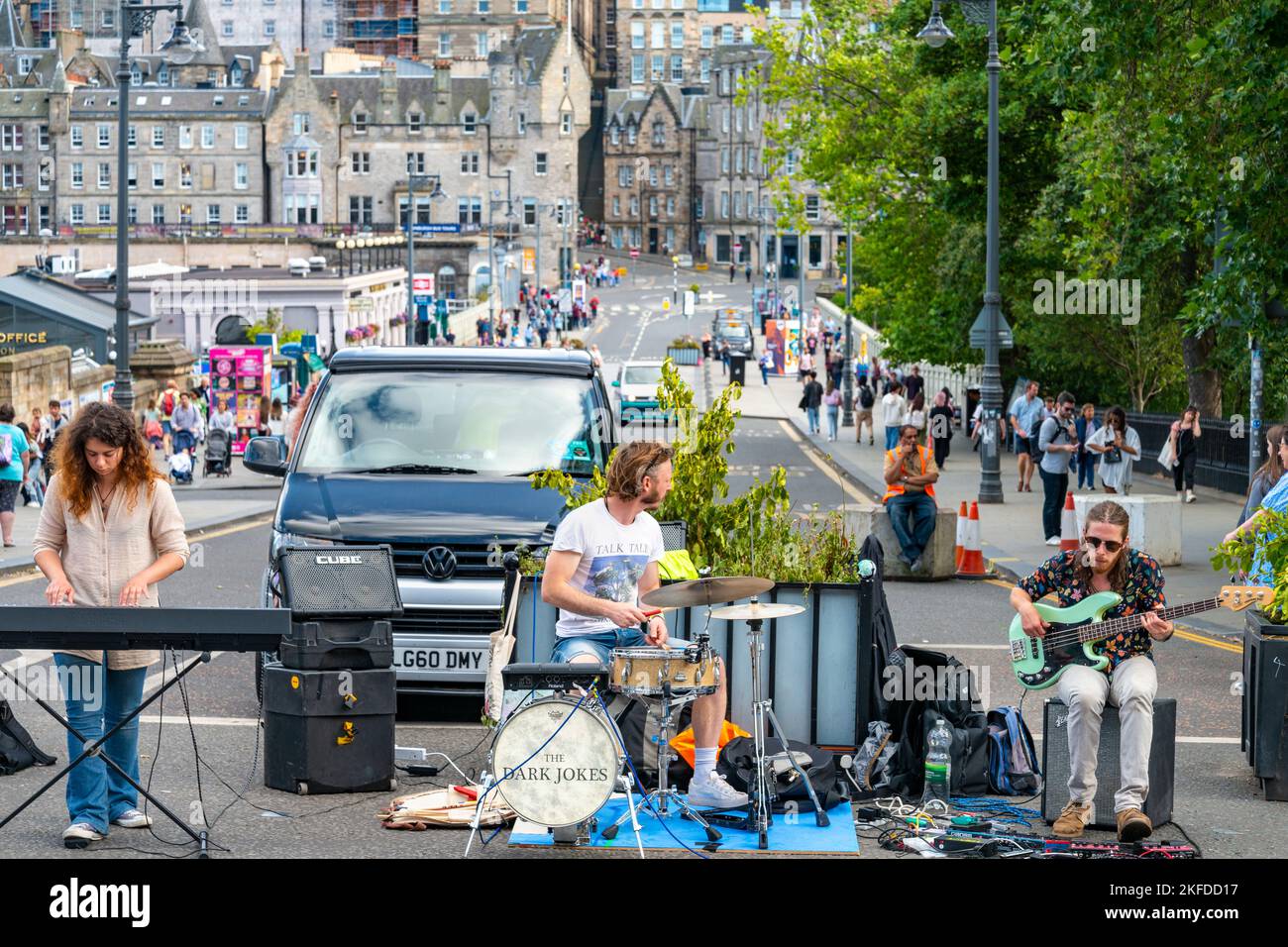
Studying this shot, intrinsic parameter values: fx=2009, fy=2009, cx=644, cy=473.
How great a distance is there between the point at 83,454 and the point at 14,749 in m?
2.21

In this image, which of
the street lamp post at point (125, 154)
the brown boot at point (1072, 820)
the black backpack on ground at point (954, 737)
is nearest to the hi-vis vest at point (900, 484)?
the black backpack on ground at point (954, 737)

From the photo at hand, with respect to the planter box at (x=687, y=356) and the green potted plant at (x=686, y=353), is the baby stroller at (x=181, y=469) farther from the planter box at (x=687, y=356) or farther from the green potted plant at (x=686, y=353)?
the planter box at (x=687, y=356)

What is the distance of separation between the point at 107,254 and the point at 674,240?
59.2 m

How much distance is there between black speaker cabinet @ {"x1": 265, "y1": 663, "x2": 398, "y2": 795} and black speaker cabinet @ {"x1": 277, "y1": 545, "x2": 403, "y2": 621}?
304 mm

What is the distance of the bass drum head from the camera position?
8.10m

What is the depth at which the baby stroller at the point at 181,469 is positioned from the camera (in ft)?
118

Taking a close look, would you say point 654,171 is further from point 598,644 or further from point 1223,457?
point 598,644

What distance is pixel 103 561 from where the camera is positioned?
344 inches

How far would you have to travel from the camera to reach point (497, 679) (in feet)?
30.3

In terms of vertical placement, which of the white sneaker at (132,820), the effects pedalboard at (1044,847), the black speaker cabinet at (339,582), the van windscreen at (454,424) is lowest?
the effects pedalboard at (1044,847)

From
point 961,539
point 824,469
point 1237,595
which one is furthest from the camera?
point 824,469

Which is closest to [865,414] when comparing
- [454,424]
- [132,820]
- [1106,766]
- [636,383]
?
[636,383]
